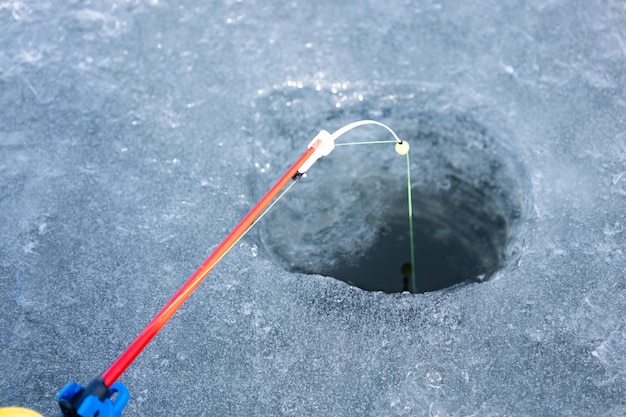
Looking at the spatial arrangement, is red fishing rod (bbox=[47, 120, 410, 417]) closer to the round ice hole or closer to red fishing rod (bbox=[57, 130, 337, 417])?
red fishing rod (bbox=[57, 130, 337, 417])

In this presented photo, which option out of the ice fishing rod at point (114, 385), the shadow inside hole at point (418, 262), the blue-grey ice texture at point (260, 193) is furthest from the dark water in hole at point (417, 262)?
the ice fishing rod at point (114, 385)

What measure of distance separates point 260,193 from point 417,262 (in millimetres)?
593

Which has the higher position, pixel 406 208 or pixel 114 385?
pixel 114 385

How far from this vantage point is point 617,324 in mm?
1770

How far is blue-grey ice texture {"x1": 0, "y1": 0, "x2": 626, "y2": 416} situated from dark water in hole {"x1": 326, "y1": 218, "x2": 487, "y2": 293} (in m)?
0.23

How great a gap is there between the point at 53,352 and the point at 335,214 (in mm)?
962

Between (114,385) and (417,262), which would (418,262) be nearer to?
(417,262)

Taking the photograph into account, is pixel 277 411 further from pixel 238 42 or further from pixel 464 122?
pixel 238 42

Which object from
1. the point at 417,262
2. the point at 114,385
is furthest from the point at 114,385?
the point at 417,262

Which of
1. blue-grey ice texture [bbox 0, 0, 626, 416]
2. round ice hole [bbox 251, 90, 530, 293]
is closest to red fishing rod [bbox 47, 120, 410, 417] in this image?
blue-grey ice texture [bbox 0, 0, 626, 416]

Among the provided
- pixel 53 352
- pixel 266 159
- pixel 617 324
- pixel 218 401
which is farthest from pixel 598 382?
pixel 53 352

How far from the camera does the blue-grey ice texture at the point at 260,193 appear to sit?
5.56 feet

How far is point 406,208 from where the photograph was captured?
7.49 ft

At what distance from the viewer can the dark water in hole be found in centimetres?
212
